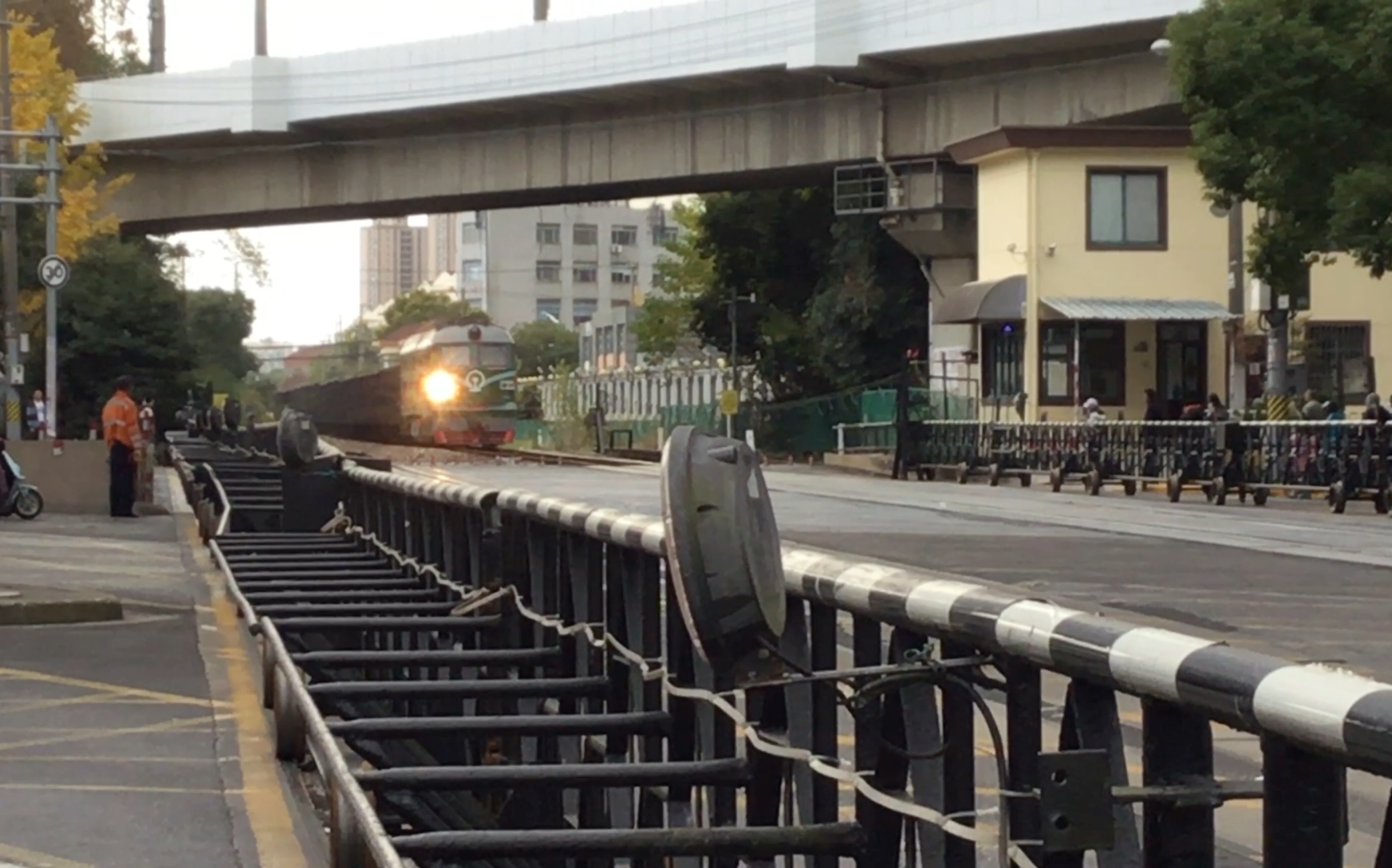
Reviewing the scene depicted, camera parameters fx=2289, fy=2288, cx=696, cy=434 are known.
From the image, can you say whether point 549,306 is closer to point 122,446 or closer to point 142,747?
point 122,446

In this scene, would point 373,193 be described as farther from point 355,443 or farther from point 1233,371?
point 1233,371

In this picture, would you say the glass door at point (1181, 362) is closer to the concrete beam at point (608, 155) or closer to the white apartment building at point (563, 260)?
the concrete beam at point (608, 155)

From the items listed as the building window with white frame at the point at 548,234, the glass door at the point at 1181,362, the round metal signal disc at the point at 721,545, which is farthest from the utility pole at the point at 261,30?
the building window with white frame at the point at 548,234

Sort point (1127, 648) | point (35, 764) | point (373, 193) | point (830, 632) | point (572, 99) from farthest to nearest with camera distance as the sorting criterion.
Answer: point (373, 193), point (572, 99), point (35, 764), point (830, 632), point (1127, 648)

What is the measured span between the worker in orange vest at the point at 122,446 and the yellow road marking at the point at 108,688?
1529 cm

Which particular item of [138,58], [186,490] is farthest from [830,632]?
[138,58]

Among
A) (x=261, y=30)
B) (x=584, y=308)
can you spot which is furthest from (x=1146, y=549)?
(x=584, y=308)

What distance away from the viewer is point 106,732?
30.9 ft

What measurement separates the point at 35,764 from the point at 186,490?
70.4ft

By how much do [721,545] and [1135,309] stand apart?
39.9 meters

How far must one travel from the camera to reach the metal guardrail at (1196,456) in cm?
2856

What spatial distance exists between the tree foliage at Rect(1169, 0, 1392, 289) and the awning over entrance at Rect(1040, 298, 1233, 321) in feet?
33.7

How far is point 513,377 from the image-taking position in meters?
55.3

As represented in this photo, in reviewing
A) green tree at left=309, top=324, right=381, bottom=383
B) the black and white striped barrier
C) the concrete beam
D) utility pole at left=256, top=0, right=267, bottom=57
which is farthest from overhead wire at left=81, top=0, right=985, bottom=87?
the black and white striped barrier
